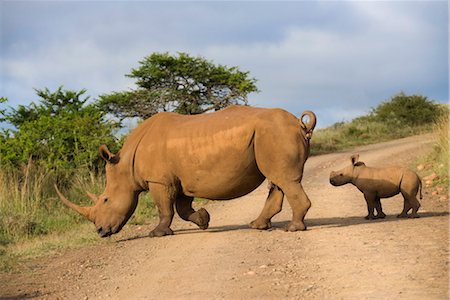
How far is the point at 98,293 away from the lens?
20.3ft

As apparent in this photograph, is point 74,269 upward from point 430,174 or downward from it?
downward

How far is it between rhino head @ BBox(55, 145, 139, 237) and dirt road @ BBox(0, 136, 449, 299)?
0.87 feet

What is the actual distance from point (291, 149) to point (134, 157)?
2278 mm

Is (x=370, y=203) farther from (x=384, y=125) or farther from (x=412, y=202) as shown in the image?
(x=384, y=125)

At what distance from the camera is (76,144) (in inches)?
614

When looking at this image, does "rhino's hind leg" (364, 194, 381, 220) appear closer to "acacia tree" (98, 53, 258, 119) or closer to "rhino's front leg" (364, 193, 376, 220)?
"rhino's front leg" (364, 193, 376, 220)

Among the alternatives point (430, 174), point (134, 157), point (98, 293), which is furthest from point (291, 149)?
point (430, 174)

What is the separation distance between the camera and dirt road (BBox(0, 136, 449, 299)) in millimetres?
5688

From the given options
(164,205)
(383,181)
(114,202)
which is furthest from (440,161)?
(114,202)

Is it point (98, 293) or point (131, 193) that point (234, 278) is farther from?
point (131, 193)

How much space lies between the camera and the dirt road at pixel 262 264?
5.69 metres

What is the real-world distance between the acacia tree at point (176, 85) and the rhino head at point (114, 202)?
1959 centimetres

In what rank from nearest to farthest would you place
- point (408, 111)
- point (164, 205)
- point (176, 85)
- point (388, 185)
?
1. point (164, 205)
2. point (388, 185)
3. point (176, 85)
4. point (408, 111)

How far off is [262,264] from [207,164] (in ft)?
8.60
